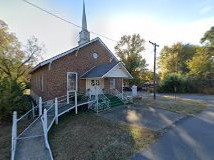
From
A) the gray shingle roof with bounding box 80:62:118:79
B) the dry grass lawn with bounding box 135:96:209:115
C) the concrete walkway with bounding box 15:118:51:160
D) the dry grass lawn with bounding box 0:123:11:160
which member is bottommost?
the dry grass lawn with bounding box 0:123:11:160

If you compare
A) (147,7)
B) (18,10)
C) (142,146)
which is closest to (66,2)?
(18,10)

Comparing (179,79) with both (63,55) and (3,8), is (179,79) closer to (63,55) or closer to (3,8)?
(63,55)

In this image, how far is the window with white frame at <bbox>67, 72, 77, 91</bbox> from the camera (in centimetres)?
1421

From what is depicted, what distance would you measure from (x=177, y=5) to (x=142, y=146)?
9.51 metres

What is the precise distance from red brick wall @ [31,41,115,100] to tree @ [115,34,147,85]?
66.9 feet

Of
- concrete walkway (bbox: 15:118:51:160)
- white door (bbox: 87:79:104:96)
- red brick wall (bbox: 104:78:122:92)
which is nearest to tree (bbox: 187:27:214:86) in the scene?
red brick wall (bbox: 104:78:122:92)

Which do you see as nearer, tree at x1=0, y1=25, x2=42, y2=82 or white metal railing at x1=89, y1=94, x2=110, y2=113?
white metal railing at x1=89, y1=94, x2=110, y2=113

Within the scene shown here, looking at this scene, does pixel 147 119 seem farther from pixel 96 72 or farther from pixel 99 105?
pixel 96 72

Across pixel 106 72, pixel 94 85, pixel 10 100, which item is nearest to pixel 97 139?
pixel 10 100

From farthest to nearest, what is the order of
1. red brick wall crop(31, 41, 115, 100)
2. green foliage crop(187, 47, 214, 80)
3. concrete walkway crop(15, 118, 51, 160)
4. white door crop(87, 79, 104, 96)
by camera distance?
green foliage crop(187, 47, 214, 80) → white door crop(87, 79, 104, 96) → red brick wall crop(31, 41, 115, 100) → concrete walkway crop(15, 118, 51, 160)

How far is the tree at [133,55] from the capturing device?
3681 centimetres

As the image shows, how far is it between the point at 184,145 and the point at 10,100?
34.7 feet

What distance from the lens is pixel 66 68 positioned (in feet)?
46.0

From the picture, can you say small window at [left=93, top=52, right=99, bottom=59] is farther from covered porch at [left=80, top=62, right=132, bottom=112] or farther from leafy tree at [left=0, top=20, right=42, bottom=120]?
leafy tree at [left=0, top=20, right=42, bottom=120]
